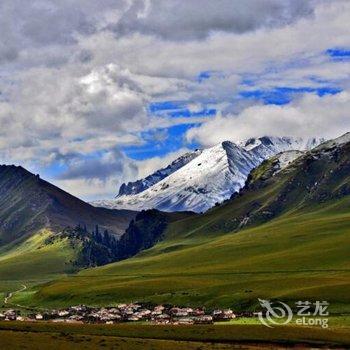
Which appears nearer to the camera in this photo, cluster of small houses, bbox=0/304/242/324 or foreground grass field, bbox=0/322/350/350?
foreground grass field, bbox=0/322/350/350

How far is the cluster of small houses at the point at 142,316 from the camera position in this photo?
540 feet

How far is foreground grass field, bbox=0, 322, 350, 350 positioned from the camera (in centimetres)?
11638

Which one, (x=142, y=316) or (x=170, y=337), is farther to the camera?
(x=142, y=316)

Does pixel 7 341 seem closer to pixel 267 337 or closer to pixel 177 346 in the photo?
pixel 177 346

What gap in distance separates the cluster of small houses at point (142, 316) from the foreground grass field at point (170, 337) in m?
23.2

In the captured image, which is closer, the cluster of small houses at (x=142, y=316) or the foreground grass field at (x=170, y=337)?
the foreground grass field at (x=170, y=337)

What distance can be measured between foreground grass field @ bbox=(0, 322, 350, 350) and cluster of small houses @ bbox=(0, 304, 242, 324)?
2316 centimetres

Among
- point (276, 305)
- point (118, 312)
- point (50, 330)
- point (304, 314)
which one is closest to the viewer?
point (50, 330)

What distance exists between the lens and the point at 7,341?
381 ft

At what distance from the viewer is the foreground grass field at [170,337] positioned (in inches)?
4582

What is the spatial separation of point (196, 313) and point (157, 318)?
10334mm

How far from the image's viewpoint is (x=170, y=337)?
128750mm

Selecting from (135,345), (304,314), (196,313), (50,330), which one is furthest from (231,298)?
(135,345)

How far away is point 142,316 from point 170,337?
5111cm
